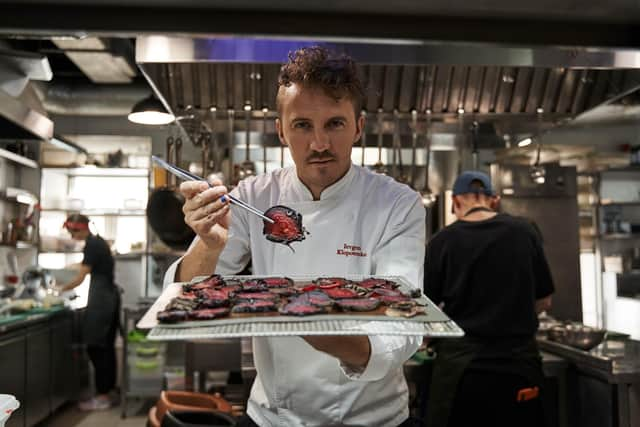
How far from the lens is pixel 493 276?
2.46 m

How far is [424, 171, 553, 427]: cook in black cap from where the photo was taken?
2.42 metres

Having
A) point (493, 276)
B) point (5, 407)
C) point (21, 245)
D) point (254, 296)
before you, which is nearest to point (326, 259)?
point (254, 296)

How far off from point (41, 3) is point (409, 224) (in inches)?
32.5

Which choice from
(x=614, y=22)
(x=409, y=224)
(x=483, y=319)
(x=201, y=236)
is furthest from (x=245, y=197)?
(x=483, y=319)

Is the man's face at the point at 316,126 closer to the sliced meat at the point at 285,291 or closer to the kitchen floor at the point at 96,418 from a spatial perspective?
the sliced meat at the point at 285,291

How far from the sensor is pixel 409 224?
1199 mm

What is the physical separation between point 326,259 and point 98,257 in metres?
4.40

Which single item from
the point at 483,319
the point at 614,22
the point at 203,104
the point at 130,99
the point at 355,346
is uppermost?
the point at 130,99

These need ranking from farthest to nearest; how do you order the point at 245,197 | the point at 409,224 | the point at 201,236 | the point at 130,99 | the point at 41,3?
the point at 130,99, the point at 245,197, the point at 409,224, the point at 201,236, the point at 41,3

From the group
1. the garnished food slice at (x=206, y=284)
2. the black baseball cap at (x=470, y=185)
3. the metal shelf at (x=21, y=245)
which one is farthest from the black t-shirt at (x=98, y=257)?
the garnished food slice at (x=206, y=284)

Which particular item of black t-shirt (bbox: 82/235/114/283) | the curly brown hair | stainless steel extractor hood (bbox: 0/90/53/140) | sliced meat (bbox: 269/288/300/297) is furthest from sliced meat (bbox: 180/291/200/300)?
black t-shirt (bbox: 82/235/114/283)

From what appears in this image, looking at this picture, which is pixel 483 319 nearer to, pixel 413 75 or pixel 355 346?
pixel 413 75

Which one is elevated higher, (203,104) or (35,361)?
(203,104)

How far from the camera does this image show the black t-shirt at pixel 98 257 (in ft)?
16.6
